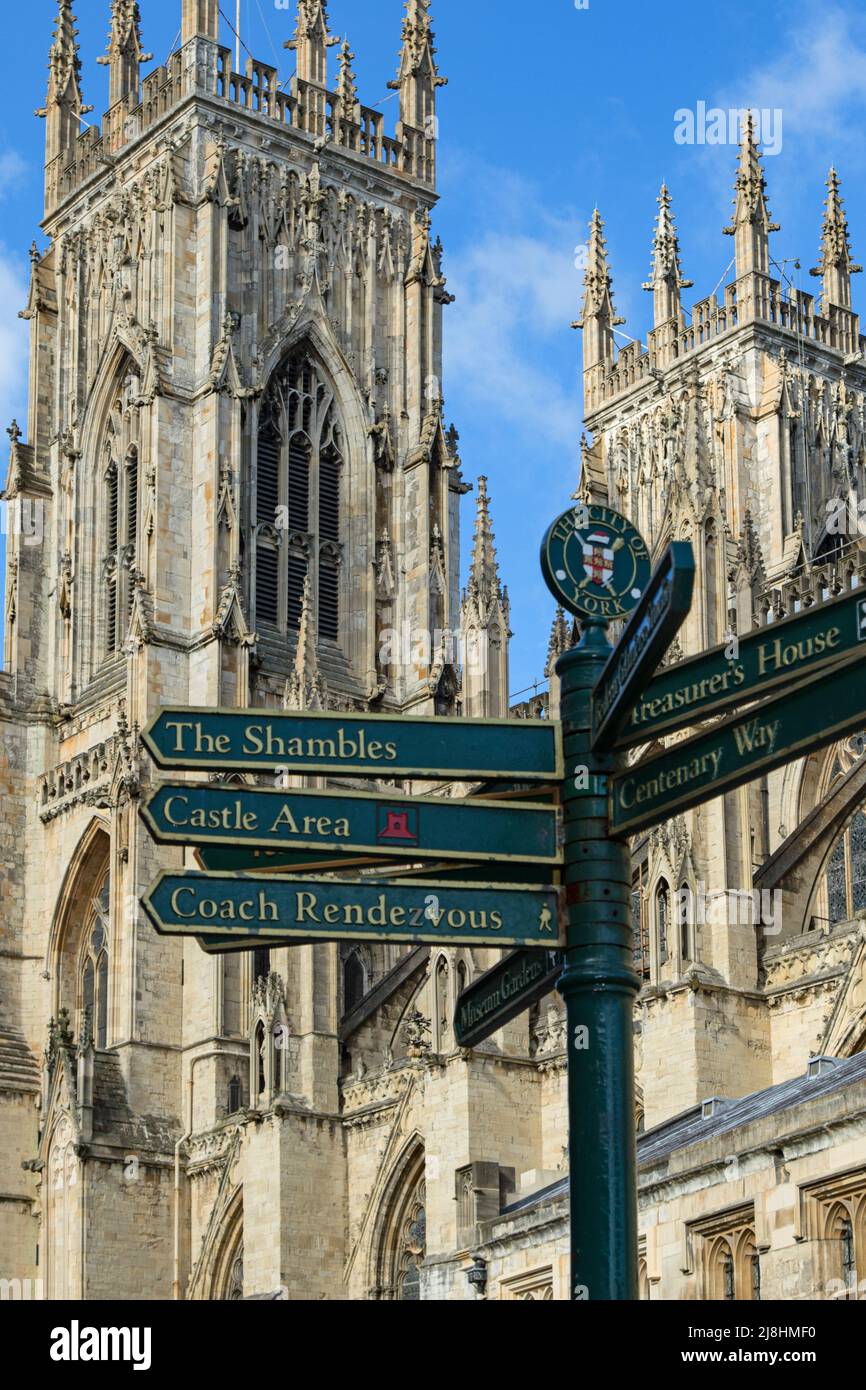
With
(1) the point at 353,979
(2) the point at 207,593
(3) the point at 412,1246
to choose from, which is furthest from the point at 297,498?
(3) the point at 412,1246

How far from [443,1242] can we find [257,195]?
83.2 ft

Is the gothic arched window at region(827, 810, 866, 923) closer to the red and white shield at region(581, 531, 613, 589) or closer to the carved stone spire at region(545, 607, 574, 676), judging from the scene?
the carved stone spire at region(545, 607, 574, 676)

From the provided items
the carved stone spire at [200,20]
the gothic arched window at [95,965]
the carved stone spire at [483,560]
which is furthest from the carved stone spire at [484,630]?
the carved stone spire at [200,20]

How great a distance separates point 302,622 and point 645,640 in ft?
124

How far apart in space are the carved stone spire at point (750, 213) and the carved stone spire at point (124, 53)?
13736 mm

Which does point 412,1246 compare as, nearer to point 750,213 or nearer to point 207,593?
point 207,593

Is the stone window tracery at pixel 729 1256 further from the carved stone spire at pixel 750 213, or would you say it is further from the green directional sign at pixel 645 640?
the carved stone spire at pixel 750 213

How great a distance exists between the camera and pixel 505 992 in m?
9.86

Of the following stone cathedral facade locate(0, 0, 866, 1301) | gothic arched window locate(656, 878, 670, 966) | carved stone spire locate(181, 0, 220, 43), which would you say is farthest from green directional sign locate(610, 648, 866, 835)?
→ carved stone spire locate(181, 0, 220, 43)

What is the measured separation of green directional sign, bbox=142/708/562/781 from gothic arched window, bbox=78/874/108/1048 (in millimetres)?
39207

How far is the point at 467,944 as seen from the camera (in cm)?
889
